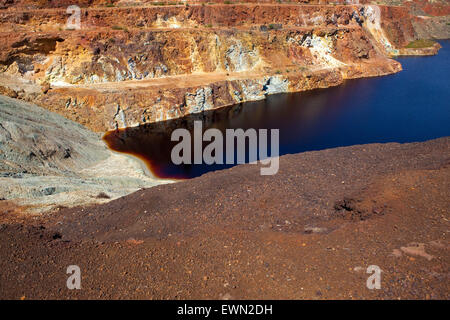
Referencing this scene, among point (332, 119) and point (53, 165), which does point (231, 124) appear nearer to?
point (332, 119)

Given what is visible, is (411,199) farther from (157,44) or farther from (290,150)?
(157,44)

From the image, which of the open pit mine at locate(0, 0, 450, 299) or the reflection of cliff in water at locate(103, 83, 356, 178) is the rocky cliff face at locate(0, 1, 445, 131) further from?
the reflection of cliff in water at locate(103, 83, 356, 178)

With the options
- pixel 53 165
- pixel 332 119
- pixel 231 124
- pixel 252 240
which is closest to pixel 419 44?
pixel 332 119

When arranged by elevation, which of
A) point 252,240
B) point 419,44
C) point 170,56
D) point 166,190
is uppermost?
point 419,44

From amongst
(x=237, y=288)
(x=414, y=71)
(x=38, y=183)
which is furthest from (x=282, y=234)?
(x=414, y=71)

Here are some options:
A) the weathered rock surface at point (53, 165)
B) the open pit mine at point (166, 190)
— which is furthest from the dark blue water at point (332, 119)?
the weathered rock surface at point (53, 165)

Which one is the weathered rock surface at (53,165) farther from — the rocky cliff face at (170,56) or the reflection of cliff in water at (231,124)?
the rocky cliff face at (170,56)

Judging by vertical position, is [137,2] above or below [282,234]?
above

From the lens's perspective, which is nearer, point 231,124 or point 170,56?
point 231,124
